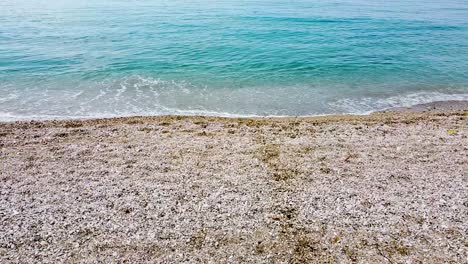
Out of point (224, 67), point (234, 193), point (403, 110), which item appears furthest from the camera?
point (224, 67)

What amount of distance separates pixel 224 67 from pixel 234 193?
20180mm

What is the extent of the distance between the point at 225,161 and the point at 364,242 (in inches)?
227

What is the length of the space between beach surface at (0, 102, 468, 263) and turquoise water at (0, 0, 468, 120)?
4.86 meters

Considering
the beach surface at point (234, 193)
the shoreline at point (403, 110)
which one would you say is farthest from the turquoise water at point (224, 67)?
the beach surface at point (234, 193)

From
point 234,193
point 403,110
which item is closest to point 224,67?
point 403,110

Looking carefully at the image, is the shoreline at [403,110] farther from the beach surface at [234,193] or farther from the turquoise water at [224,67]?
the beach surface at [234,193]

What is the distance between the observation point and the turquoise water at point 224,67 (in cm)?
2111

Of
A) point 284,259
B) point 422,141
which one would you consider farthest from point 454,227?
point 422,141

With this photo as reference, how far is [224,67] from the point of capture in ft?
96.0

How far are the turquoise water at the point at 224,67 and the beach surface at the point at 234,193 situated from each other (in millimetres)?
4858

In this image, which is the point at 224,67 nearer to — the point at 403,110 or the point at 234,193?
the point at 403,110

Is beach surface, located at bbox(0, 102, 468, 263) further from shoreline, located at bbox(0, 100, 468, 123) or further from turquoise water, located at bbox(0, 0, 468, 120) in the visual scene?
turquoise water, located at bbox(0, 0, 468, 120)

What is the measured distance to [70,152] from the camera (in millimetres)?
13508

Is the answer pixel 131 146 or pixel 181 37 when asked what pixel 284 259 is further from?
pixel 181 37
